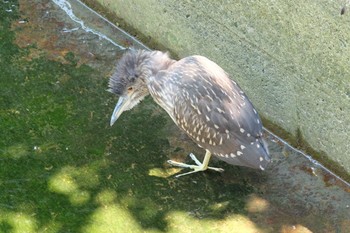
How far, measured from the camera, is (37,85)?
→ 6.12 meters

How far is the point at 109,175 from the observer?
543cm

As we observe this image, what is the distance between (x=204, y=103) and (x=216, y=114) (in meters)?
0.11

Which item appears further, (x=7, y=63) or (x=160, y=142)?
(x=7, y=63)

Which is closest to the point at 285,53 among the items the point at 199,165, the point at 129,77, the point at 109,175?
the point at 199,165

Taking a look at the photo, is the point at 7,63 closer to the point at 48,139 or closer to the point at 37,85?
the point at 37,85

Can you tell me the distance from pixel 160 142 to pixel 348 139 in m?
1.41

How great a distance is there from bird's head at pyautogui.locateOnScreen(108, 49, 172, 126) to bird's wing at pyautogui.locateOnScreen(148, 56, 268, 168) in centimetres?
A: 23

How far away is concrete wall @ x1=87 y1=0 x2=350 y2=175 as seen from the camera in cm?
507

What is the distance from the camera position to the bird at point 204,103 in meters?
5.07

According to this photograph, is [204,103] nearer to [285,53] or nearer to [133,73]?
[133,73]

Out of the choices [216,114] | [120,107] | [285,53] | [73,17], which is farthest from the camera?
[73,17]

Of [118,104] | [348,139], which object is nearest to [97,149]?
[118,104]

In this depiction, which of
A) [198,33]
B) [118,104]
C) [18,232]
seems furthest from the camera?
[198,33]

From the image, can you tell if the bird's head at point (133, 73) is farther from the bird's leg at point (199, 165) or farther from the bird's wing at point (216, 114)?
the bird's leg at point (199, 165)
